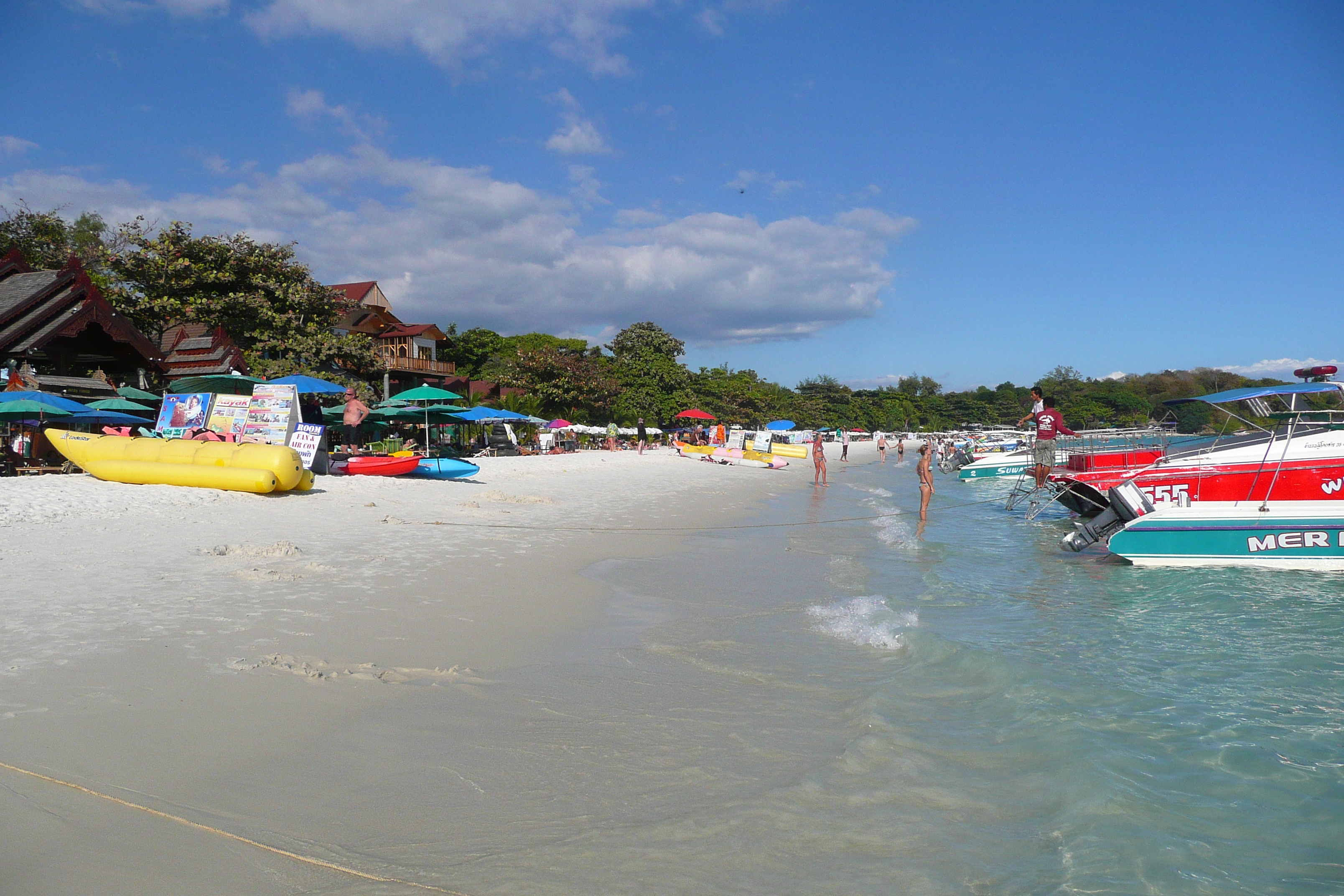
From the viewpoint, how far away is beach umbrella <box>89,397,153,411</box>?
19.7 metres

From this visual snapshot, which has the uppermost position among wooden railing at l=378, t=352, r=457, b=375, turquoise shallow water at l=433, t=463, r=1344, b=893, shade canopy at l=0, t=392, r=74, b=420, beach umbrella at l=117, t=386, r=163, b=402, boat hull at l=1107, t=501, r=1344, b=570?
wooden railing at l=378, t=352, r=457, b=375

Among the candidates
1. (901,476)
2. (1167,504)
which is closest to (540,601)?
(1167,504)

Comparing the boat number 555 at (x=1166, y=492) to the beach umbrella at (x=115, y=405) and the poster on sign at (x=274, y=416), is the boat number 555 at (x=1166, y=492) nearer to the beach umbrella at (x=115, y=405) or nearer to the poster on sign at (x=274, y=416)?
the poster on sign at (x=274, y=416)

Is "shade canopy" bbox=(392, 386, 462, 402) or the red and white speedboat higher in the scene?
"shade canopy" bbox=(392, 386, 462, 402)

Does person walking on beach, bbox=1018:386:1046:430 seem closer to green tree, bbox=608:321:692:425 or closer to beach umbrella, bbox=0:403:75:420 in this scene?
beach umbrella, bbox=0:403:75:420

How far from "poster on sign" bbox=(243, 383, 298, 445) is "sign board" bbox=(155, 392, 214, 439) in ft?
2.97

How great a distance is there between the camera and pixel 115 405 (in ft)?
66.3

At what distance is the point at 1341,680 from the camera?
17.7 ft

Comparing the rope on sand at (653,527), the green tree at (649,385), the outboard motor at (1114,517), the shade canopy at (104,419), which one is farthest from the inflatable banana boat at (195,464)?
the green tree at (649,385)

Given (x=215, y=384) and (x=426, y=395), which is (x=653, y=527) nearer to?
(x=426, y=395)

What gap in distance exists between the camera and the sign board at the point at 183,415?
1444cm

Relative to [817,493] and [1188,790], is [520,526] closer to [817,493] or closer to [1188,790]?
[1188,790]

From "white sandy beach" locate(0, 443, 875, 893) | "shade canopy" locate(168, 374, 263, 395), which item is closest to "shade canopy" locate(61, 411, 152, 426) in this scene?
"shade canopy" locate(168, 374, 263, 395)

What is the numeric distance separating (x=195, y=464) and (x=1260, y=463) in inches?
642
